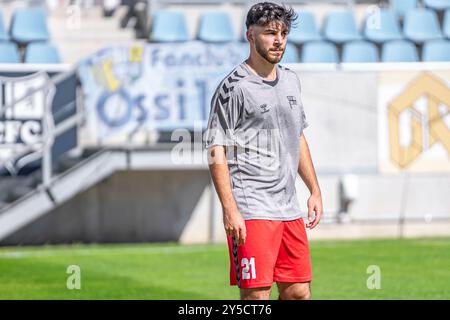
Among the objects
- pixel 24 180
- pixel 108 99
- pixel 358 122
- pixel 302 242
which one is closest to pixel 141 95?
pixel 108 99

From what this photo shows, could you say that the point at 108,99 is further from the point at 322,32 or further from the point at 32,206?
the point at 322,32

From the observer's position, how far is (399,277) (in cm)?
1477

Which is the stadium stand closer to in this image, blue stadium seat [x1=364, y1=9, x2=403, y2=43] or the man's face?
blue stadium seat [x1=364, y1=9, x2=403, y2=43]

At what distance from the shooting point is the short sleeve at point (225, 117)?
761 centimetres

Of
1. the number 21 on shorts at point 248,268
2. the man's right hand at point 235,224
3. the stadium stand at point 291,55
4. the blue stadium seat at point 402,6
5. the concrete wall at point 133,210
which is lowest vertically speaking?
the concrete wall at point 133,210

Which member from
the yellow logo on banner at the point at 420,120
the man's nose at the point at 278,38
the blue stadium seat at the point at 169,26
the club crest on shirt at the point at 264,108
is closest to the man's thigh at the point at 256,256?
the club crest on shirt at the point at 264,108

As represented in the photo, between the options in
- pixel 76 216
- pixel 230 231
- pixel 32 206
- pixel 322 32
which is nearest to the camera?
pixel 230 231

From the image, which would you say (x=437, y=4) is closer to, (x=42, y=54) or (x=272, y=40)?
(x=42, y=54)

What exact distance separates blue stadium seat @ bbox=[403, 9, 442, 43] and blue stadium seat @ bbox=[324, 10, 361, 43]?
3.53 ft

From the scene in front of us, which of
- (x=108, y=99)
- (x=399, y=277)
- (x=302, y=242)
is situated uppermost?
(x=108, y=99)

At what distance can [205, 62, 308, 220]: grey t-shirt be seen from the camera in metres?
7.63

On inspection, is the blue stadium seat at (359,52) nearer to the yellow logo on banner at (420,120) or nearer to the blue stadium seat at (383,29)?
A: the blue stadium seat at (383,29)

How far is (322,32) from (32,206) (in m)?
8.40

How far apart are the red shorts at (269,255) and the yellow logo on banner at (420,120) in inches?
577
